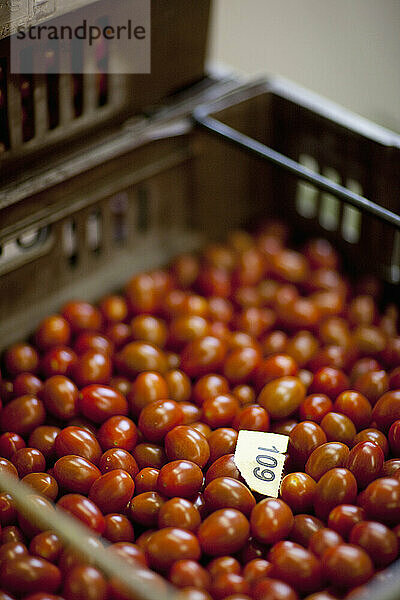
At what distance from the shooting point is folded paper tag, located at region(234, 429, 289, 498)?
3.69 feet

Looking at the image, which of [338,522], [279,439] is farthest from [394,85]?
[338,522]

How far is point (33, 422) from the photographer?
49.6 inches

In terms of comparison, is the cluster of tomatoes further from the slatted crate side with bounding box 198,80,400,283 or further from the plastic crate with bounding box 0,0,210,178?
the plastic crate with bounding box 0,0,210,178

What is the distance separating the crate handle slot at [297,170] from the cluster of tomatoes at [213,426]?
257 millimetres

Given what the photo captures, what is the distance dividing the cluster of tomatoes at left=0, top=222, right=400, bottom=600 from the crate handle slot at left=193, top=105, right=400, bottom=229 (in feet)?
0.84

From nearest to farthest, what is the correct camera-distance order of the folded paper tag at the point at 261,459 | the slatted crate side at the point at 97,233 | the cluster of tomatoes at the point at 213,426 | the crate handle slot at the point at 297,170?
the cluster of tomatoes at the point at 213,426 < the folded paper tag at the point at 261,459 < the crate handle slot at the point at 297,170 < the slatted crate side at the point at 97,233

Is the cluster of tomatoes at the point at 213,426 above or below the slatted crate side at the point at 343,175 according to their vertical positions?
below

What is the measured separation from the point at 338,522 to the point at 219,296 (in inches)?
26.1

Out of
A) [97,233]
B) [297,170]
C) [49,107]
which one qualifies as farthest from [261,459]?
[49,107]

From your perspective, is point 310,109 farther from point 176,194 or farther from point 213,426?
point 213,426

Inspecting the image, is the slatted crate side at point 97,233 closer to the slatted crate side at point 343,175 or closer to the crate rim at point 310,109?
the crate rim at point 310,109

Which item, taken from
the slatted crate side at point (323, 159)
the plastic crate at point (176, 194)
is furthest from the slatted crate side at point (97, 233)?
the slatted crate side at point (323, 159)

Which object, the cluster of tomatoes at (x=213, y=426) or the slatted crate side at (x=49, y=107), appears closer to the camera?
the cluster of tomatoes at (x=213, y=426)

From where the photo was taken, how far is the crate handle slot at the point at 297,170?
1.29 m
